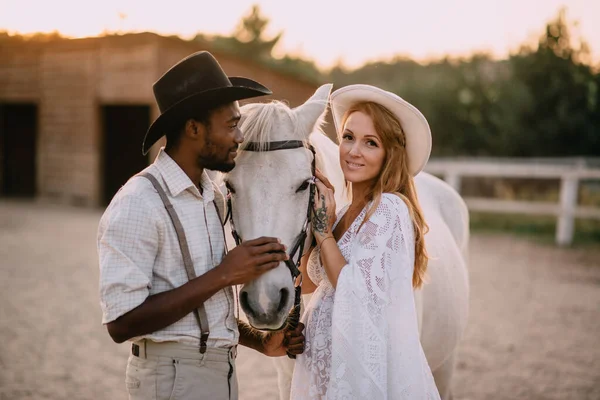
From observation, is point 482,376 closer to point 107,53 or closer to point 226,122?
point 226,122

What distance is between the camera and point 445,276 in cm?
341

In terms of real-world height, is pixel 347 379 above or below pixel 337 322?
below

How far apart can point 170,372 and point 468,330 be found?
16.1ft

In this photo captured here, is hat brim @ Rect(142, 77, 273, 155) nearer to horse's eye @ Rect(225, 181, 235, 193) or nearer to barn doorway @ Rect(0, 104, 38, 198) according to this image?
→ horse's eye @ Rect(225, 181, 235, 193)

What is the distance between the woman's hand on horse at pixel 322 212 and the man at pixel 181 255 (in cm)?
33

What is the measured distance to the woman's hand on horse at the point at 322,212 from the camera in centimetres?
211

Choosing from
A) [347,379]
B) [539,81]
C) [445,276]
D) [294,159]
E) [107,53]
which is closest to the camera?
[347,379]

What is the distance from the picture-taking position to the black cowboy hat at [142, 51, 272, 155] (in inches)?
67.1

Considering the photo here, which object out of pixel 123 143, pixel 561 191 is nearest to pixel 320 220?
pixel 561 191

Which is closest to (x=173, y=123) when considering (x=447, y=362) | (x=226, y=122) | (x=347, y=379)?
(x=226, y=122)

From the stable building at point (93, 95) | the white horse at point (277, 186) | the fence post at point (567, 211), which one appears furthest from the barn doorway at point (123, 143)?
the white horse at point (277, 186)

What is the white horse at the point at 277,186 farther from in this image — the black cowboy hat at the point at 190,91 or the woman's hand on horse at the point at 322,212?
the black cowboy hat at the point at 190,91

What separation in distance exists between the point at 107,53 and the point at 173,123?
1361 centimetres

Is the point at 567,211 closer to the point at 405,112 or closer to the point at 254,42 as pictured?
the point at 405,112
